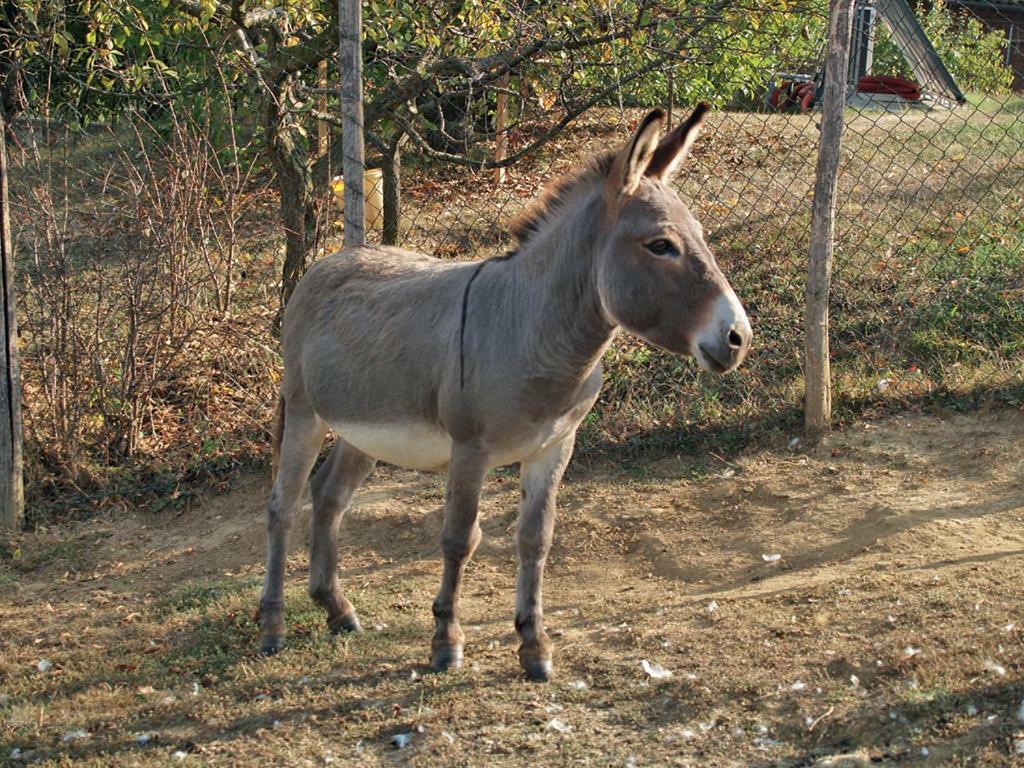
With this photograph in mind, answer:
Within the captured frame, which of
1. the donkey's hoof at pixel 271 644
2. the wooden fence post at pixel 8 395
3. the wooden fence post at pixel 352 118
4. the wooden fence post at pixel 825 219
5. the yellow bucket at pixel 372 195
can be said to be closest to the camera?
the donkey's hoof at pixel 271 644

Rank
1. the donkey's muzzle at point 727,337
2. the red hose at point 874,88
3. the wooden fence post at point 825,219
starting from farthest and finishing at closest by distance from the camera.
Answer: the red hose at point 874,88 < the wooden fence post at point 825,219 < the donkey's muzzle at point 727,337

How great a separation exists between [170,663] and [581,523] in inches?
91.7

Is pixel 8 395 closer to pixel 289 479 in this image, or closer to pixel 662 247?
pixel 289 479

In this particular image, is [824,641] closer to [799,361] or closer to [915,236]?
[799,361]

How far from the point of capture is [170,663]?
4.85m

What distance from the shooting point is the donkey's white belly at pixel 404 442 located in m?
4.49

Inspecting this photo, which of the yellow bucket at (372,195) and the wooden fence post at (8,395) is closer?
the wooden fence post at (8,395)

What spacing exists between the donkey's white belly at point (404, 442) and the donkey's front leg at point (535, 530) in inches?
14.8

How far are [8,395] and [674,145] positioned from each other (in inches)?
171

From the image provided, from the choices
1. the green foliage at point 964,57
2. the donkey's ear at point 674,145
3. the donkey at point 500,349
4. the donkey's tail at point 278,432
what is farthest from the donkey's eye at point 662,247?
the green foliage at point 964,57

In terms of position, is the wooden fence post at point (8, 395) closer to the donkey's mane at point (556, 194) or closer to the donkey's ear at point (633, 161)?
the donkey's mane at point (556, 194)

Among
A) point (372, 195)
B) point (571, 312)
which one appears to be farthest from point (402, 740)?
point (372, 195)

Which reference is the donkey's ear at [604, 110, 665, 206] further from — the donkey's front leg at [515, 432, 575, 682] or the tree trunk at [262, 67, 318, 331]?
the tree trunk at [262, 67, 318, 331]

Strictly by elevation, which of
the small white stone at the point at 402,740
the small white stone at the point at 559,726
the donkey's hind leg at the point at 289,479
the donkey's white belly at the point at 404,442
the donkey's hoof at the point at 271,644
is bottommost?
the donkey's hoof at the point at 271,644
